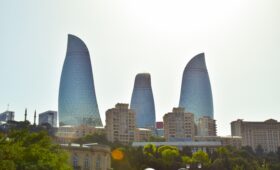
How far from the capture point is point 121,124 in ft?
497

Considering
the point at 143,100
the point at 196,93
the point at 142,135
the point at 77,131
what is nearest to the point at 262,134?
the point at 196,93

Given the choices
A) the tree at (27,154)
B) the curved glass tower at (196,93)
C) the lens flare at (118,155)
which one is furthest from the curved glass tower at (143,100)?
the tree at (27,154)

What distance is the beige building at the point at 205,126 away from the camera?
18200 centimetres

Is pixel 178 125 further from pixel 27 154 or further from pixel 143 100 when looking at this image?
pixel 27 154

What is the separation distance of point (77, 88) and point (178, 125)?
40.7 m

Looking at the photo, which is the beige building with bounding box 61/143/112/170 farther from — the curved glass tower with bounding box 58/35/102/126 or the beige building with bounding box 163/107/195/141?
the beige building with bounding box 163/107/195/141

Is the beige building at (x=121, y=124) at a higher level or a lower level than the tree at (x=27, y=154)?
higher

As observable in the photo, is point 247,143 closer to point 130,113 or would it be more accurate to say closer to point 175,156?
point 130,113

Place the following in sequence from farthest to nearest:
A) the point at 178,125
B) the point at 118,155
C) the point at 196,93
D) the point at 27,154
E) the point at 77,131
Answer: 1. the point at 196,93
2. the point at 178,125
3. the point at 77,131
4. the point at 118,155
5. the point at 27,154

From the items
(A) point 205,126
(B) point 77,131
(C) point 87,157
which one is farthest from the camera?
(A) point 205,126

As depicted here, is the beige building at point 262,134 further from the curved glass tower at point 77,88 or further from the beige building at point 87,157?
the beige building at point 87,157

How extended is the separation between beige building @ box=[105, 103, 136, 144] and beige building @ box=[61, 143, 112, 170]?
83.2 meters

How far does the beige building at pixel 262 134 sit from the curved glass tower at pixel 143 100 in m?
44.0

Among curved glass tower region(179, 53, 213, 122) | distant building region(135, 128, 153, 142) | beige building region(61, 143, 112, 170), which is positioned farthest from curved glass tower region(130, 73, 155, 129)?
beige building region(61, 143, 112, 170)
